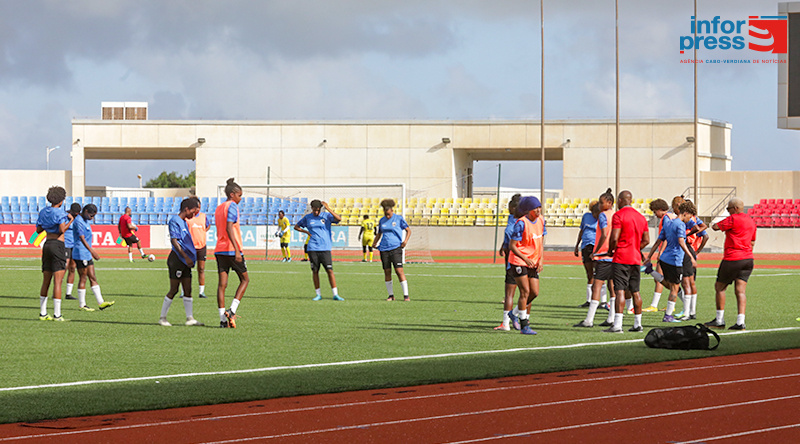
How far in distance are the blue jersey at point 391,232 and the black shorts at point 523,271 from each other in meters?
6.00

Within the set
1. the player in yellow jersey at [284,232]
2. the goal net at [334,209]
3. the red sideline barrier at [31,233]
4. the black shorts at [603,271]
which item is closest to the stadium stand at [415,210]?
the goal net at [334,209]

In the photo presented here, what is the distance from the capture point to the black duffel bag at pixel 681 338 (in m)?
10.9

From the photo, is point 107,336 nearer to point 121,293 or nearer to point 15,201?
point 121,293

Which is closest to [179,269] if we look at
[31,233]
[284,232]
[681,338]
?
[681,338]

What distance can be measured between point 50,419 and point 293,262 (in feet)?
86.1

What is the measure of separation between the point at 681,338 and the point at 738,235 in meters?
2.41

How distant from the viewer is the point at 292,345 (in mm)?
11172

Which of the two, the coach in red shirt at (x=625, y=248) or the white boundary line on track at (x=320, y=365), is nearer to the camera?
the white boundary line on track at (x=320, y=365)

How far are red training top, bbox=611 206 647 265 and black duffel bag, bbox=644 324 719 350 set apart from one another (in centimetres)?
132

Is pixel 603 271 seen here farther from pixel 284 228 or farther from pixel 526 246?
pixel 284 228

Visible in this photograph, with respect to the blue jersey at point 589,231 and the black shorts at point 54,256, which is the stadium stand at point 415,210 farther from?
the black shorts at point 54,256

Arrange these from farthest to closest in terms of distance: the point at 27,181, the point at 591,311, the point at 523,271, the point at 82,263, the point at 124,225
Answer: the point at 27,181 < the point at 124,225 < the point at 82,263 < the point at 591,311 < the point at 523,271

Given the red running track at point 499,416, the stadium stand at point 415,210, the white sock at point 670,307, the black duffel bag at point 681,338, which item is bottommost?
the red running track at point 499,416

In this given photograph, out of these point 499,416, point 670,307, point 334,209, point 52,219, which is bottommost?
point 499,416
